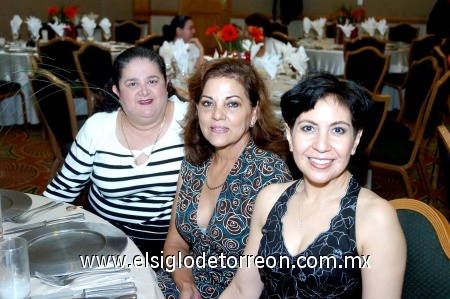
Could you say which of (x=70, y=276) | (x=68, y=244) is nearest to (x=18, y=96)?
(x=68, y=244)

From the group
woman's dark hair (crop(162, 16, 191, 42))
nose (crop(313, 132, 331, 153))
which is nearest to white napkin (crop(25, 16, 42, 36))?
woman's dark hair (crop(162, 16, 191, 42))

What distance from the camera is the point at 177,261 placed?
73.7 inches

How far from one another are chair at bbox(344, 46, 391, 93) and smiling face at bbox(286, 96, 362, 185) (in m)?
3.87

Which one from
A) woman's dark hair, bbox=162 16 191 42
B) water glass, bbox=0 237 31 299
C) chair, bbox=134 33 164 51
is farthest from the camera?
chair, bbox=134 33 164 51

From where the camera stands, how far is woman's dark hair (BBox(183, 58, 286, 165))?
1788 millimetres

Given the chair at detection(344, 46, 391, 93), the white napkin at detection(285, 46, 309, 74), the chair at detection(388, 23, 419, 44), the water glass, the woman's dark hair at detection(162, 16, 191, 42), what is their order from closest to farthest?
the water glass, the white napkin at detection(285, 46, 309, 74), the chair at detection(344, 46, 391, 93), the woman's dark hair at detection(162, 16, 191, 42), the chair at detection(388, 23, 419, 44)

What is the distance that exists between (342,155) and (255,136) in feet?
1.89

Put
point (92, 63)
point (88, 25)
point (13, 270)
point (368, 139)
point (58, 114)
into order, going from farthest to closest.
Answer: point (88, 25), point (92, 63), point (58, 114), point (368, 139), point (13, 270)

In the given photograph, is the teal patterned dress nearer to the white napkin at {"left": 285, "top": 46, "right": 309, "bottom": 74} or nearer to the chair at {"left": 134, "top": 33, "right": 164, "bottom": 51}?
the white napkin at {"left": 285, "top": 46, "right": 309, "bottom": 74}

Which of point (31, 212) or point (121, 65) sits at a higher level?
point (121, 65)

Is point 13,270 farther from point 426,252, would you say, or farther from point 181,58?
point 181,58

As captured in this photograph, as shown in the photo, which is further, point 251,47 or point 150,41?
point 150,41

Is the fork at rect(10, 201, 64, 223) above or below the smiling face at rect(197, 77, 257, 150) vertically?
below

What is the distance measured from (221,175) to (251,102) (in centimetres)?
28
